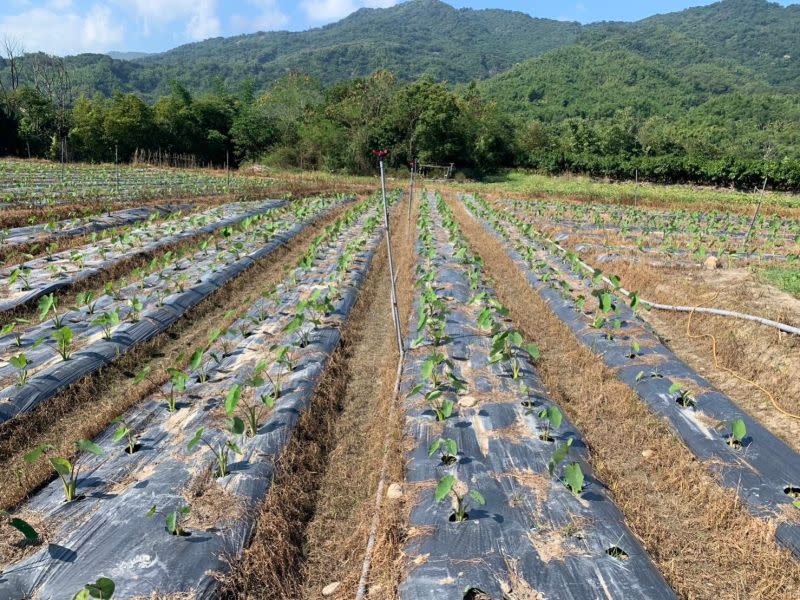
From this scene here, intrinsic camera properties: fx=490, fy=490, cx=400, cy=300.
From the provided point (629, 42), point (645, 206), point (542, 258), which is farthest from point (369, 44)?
point (542, 258)

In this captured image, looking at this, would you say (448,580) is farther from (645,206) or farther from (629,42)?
(629,42)

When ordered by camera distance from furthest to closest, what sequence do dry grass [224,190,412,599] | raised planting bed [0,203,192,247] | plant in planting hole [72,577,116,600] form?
raised planting bed [0,203,192,247] → dry grass [224,190,412,599] → plant in planting hole [72,577,116,600]

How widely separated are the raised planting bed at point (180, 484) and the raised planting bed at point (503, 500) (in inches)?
44.2

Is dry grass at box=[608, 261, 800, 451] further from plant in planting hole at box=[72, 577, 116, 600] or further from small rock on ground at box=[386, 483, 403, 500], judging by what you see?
plant in planting hole at box=[72, 577, 116, 600]

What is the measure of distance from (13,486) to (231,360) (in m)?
2.18

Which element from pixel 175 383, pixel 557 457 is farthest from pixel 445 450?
pixel 175 383

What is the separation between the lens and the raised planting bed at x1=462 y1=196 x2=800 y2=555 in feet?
11.6

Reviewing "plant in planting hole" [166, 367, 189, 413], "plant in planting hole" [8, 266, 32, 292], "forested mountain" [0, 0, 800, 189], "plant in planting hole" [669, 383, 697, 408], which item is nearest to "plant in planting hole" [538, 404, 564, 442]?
"plant in planting hole" [669, 383, 697, 408]

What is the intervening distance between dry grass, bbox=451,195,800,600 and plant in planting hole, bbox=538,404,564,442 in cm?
42

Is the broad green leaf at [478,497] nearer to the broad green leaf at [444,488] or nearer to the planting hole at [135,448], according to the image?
the broad green leaf at [444,488]

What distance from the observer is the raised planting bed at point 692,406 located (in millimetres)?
3549

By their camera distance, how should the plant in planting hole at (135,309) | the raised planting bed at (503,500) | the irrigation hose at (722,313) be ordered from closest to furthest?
the raised planting bed at (503,500) < the irrigation hose at (722,313) < the plant in planting hole at (135,309)

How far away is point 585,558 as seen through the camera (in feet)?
9.26

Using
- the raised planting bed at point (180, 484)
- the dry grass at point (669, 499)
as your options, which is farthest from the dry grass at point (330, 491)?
the dry grass at point (669, 499)
